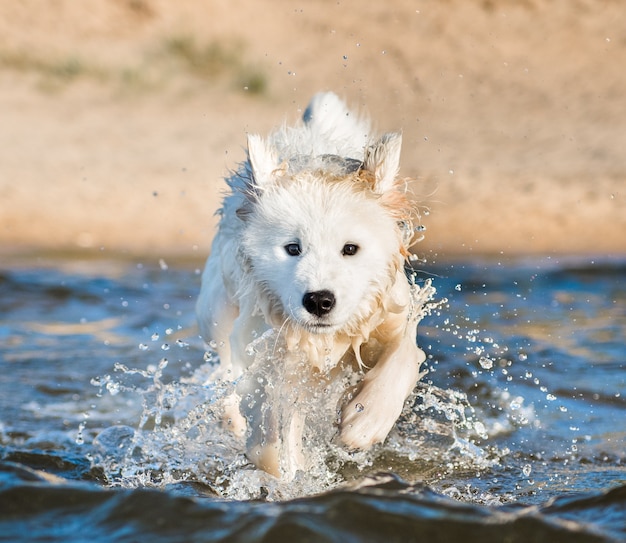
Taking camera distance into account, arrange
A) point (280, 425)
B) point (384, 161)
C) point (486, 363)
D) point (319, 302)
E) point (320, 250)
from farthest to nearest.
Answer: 1. point (486, 363)
2. point (280, 425)
3. point (384, 161)
4. point (320, 250)
5. point (319, 302)

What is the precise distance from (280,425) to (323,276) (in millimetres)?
922

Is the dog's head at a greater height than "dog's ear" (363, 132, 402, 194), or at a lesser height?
lesser

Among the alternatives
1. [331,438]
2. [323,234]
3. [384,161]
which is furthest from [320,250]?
[331,438]

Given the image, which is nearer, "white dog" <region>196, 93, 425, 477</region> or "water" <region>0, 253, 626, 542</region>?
"water" <region>0, 253, 626, 542</region>

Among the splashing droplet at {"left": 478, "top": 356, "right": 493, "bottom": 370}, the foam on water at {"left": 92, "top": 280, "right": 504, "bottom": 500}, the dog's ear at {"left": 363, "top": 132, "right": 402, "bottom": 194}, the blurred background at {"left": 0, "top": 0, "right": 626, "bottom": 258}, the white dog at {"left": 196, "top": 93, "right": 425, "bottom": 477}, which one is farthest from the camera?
the blurred background at {"left": 0, "top": 0, "right": 626, "bottom": 258}

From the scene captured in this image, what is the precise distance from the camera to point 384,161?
426 centimetres

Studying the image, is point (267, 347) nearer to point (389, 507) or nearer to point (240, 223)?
point (240, 223)

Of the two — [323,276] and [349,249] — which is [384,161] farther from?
[323,276]

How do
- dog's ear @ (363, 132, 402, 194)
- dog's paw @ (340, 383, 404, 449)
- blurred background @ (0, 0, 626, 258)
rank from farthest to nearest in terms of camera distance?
blurred background @ (0, 0, 626, 258) < dog's paw @ (340, 383, 404, 449) < dog's ear @ (363, 132, 402, 194)

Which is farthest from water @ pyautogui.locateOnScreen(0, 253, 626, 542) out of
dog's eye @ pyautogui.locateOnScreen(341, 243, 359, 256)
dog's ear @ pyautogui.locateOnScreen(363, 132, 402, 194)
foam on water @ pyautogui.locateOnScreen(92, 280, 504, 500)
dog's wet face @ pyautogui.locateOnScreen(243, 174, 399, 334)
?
dog's ear @ pyautogui.locateOnScreen(363, 132, 402, 194)

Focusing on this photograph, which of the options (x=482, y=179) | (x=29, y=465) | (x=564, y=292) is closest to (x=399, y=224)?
(x=29, y=465)

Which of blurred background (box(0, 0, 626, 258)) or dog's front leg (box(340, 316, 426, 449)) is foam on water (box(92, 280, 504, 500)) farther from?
blurred background (box(0, 0, 626, 258))

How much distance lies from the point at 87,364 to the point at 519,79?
13.9 m

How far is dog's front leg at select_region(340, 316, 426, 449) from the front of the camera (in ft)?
14.3
